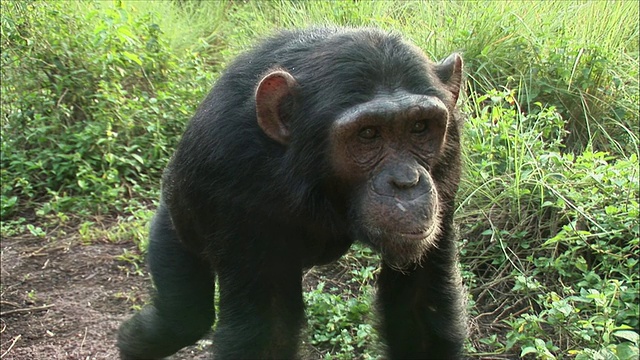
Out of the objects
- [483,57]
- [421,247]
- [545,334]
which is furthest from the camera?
[483,57]

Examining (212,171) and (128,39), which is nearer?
(212,171)

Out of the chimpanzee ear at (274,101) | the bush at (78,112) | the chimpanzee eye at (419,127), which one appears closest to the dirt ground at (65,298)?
the bush at (78,112)

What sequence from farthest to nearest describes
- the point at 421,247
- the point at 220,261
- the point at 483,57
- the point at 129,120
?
the point at 129,120
the point at 483,57
the point at 220,261
the point at 421,247

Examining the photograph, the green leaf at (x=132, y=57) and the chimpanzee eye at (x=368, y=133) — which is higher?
the chimpanzee eye at (x=368, y=133)

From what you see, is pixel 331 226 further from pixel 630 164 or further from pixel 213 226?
pixel 630 164

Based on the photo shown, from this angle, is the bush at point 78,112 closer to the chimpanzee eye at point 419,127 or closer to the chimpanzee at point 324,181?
the chimpanzee at point 324,181

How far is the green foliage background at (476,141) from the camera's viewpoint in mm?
6320

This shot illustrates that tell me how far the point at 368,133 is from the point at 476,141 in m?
3.21

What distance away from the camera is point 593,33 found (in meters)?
9.20

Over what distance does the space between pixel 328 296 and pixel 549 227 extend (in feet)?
6.44

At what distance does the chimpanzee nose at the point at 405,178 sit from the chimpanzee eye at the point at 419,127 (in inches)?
10.5

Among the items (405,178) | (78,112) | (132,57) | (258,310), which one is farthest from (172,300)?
(78,112)

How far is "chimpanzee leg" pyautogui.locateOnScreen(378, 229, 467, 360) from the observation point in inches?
203

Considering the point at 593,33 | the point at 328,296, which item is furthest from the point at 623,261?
the point at 593,33
